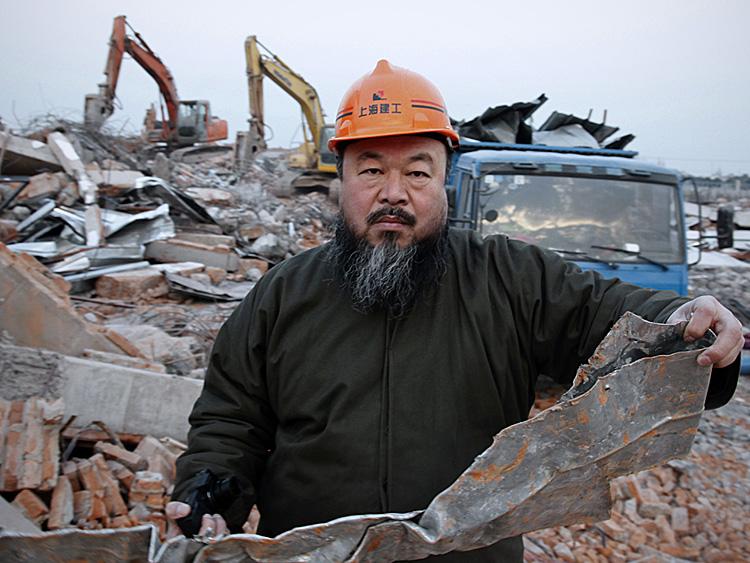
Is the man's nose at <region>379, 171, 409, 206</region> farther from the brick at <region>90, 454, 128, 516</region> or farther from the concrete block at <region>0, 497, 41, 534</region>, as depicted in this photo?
the brick at <region>90, 454, 128, 516</region>

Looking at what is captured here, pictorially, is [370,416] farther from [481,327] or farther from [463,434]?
[481,327]

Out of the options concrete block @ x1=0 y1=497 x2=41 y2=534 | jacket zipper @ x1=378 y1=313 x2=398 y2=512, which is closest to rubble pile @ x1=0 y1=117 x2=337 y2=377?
concrete block @ x1=0 y1=497 x2=41 y2=534

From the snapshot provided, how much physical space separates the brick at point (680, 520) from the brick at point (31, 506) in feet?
12.6

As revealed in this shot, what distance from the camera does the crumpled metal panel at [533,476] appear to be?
143 cm

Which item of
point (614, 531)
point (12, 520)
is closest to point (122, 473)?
point (12, 520)

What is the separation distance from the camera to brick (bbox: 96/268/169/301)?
822 centimetres

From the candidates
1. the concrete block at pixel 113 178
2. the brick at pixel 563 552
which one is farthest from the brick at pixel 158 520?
the concrete block at pixel 113 178

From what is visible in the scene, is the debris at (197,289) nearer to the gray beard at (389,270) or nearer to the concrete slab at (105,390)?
the concrete slab at (105,390)

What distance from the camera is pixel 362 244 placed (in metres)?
2.24

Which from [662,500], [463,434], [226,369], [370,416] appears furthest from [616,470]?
[662,500]

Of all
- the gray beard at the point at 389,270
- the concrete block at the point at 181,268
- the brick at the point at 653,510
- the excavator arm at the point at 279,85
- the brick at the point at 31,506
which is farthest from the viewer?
the excavator arm at the point at 279,85

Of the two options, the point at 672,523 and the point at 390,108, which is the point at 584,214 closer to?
the point at 672,523

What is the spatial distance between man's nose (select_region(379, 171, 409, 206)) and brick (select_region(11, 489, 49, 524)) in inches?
94.7

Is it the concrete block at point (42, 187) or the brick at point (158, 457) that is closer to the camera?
the brick at point (158, 457)
